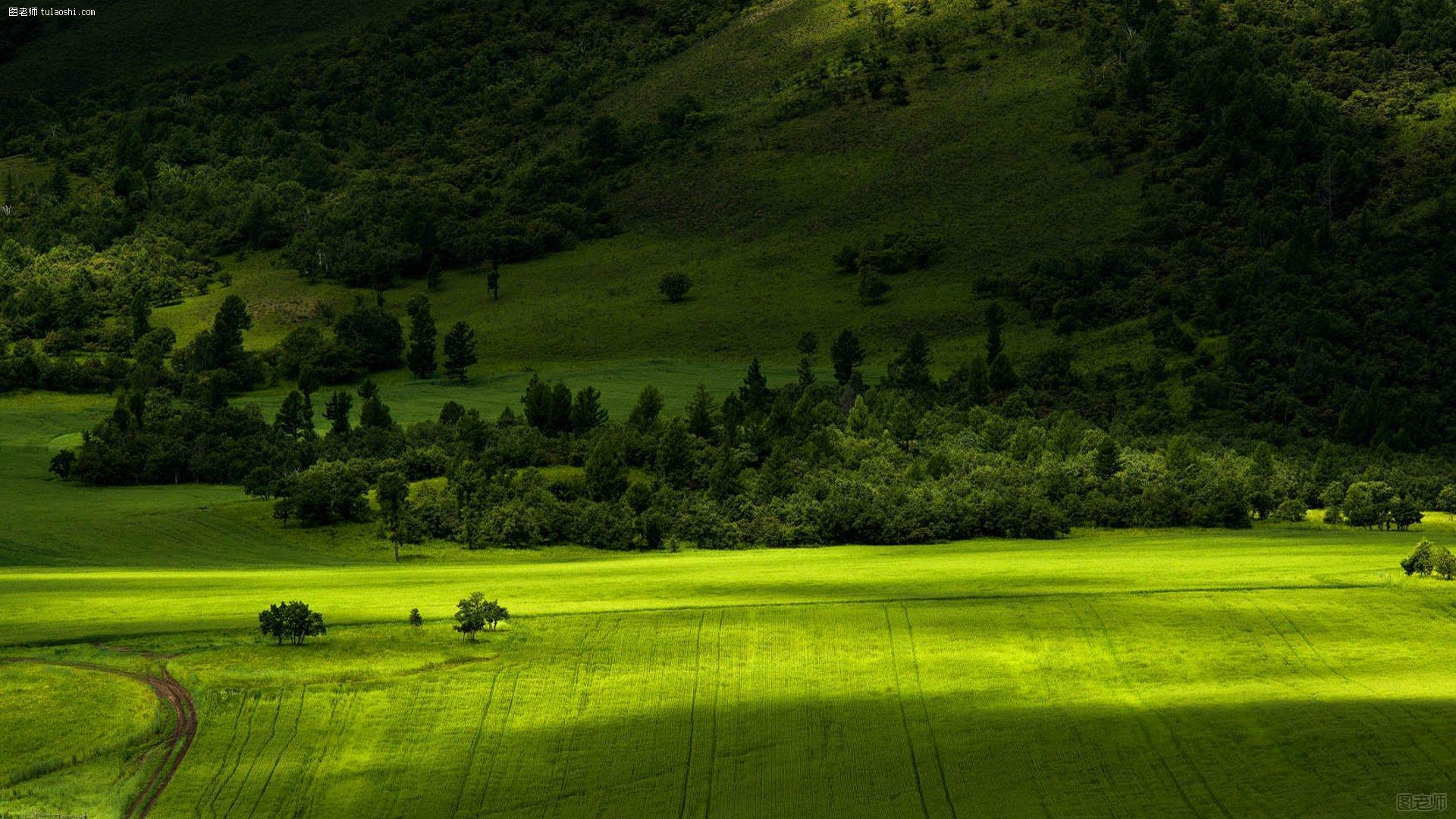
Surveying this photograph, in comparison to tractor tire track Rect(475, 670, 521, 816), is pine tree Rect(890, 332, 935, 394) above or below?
below

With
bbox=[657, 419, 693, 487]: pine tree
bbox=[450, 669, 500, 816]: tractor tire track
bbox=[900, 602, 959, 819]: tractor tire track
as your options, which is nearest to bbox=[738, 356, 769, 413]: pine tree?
bbox=[657, 419, 693, 487]: pine tree

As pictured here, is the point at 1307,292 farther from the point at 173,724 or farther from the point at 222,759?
the point at 222,759

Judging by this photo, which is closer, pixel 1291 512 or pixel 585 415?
pixel 1291 512

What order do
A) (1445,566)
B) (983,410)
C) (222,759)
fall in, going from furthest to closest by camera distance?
1. (983,410)
2. (1445,566)
3. (222,759)

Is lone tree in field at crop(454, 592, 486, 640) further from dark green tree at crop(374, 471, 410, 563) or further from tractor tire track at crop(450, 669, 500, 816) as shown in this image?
dark green tree at crop(374, 471, 410, 563)

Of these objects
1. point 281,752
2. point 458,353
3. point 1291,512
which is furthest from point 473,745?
point 458,353

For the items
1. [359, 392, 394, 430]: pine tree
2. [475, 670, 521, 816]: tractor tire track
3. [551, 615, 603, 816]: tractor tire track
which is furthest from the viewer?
[359, 392, 394, 430]: pine tree
